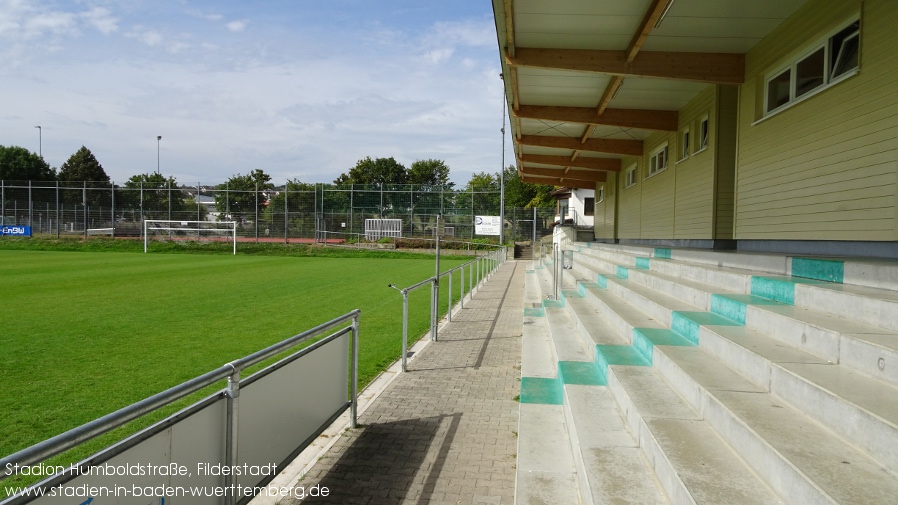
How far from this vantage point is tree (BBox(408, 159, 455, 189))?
86000mm

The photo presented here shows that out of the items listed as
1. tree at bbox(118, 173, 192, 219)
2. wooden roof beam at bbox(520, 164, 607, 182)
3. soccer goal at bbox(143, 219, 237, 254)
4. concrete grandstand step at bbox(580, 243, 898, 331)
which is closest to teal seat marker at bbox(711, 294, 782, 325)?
concrete grandstand step at bbox(580, 243, 898, 331)

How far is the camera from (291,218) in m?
46.0

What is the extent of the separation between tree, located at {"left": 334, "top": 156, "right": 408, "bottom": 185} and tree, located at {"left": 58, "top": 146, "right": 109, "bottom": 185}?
34359 millimetres

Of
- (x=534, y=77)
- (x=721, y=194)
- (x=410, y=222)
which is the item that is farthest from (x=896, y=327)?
(x=410, y=222)

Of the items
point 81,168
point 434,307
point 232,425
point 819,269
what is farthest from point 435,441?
point 81,168

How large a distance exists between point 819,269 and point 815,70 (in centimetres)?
337

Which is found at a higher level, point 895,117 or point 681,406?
point 895,117

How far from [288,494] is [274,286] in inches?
520

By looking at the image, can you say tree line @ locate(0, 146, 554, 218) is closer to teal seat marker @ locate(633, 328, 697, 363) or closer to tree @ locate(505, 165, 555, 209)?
tree @ locate(505, 165, 555, 209)

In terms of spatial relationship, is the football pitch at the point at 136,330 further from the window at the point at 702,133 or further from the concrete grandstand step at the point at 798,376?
the window at the point at 702,133

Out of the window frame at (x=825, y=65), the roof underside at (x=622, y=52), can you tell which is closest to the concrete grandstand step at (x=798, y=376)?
the window frame at (x=825, y=65)

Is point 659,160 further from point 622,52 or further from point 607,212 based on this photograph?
point 607,212

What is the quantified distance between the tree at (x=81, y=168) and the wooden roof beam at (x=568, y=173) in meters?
77.2

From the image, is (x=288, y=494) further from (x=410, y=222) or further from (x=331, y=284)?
(x=410, y=222)
